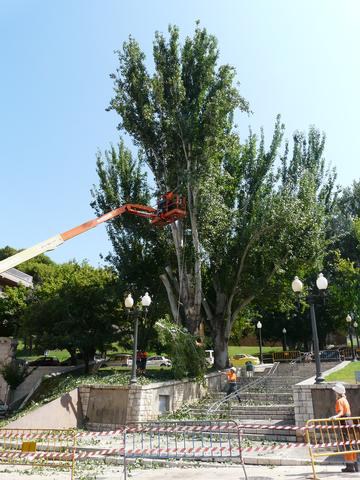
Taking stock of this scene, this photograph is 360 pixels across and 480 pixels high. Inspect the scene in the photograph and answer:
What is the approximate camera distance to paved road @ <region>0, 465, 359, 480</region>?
7.65m

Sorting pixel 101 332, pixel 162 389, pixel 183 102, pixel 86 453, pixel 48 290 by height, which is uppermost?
pixel 183 102

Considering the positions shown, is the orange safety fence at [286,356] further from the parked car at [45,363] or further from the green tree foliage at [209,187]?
the parked car at [45,363]

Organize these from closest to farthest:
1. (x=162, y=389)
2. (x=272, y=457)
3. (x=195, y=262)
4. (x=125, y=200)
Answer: (x=272, y=457)
(x=162, y=389)
(x=195, y=262)
(x=125, y=200)

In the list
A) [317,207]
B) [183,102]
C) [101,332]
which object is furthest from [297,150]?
[101,332]

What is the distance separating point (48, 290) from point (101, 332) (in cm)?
470

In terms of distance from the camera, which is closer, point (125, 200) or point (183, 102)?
point (183, 102)

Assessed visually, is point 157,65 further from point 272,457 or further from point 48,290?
point 272,457

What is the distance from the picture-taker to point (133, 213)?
877 inches

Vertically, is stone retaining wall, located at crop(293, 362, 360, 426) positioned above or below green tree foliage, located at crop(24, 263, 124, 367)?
below

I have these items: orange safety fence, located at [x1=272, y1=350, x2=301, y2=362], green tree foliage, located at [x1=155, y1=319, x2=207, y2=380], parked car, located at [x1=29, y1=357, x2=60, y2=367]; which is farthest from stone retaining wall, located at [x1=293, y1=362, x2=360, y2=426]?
orange safety fence, located at [x1=272, y1=350, x2=301, y2=362]

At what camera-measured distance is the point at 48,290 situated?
80.7ft

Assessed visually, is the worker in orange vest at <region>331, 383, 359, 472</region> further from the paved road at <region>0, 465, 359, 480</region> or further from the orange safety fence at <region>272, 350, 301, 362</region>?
the orange safety fence at <region>272, 350, 301, 362</region>

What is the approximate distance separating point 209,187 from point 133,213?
4.55m

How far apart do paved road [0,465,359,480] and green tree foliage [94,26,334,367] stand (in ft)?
39.1
